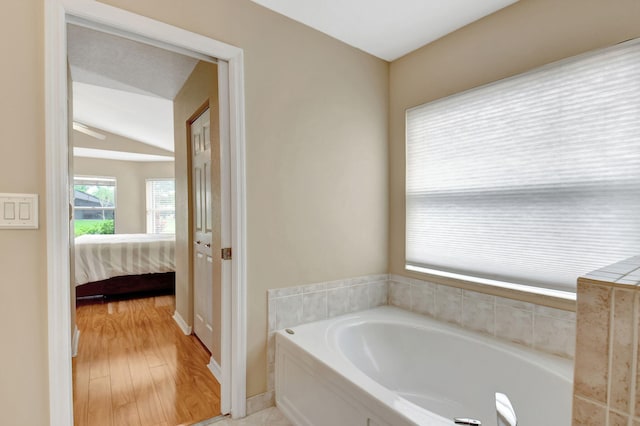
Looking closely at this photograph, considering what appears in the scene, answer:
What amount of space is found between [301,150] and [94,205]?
688 cm

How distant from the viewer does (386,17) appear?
1894mm

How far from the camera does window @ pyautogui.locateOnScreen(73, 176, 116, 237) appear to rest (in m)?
6.69

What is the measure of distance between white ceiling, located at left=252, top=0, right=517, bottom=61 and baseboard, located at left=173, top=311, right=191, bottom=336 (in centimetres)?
278

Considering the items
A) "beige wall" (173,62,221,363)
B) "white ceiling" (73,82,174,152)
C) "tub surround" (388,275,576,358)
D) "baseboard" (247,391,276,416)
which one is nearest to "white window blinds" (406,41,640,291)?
"tub surround" (388,275,576,358)

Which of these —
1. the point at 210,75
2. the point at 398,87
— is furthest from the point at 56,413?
the point at 398,87

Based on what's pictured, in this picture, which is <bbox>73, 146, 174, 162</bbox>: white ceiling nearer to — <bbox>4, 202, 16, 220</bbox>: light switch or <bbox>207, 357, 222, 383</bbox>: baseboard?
<bbox>207, 357, 222, 383</bbox>: baseboard

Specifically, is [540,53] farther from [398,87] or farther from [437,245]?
[437,245]

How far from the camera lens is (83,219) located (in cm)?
675

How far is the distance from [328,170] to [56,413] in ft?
5.89

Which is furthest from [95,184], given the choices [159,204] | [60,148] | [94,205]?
[60,148]

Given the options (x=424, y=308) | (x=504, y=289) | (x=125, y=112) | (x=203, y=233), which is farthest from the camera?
(x=125, y=112)

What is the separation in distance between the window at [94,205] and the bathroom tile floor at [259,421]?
22.1 feet

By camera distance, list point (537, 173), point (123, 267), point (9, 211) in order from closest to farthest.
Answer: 1. point (9, 211)
2. point (537, 173)
3. point (123, 267)

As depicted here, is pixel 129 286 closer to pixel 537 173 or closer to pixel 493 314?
pixel 493 314
